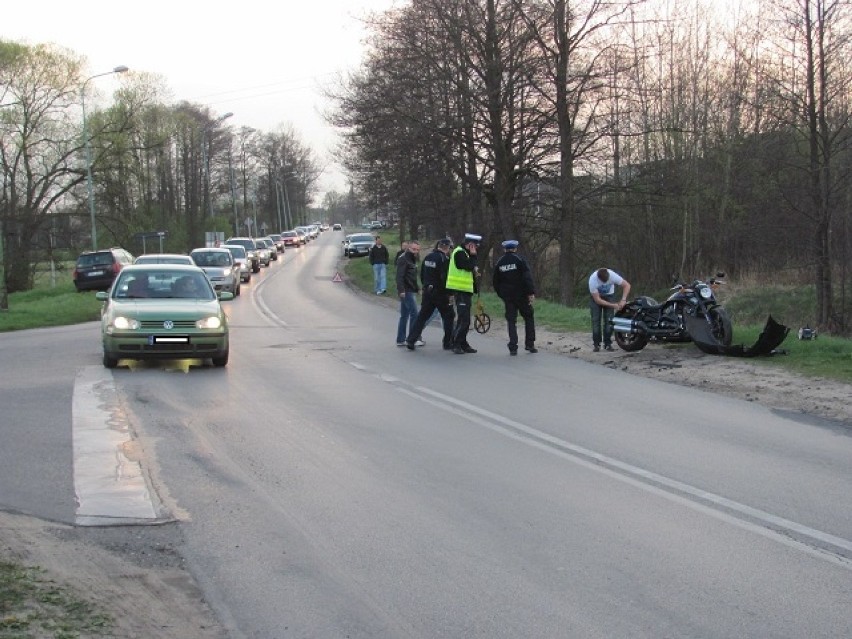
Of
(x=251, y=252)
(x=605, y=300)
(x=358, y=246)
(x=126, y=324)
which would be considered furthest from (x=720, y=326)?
(x=358, y=246)

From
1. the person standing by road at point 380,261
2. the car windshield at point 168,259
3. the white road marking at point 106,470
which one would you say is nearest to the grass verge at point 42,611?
the white road marking at point 106,470

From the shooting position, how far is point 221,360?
14.1m

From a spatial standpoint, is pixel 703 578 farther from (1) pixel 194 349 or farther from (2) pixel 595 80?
(2) pixel 595 80

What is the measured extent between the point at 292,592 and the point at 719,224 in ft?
116

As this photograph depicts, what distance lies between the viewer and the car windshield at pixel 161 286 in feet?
48.8

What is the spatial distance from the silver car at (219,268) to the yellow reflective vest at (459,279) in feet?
58.7

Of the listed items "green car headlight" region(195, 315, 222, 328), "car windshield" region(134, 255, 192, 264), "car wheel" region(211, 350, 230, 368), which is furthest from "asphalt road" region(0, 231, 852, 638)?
"car windshield" region(134, 255, 192, 264)

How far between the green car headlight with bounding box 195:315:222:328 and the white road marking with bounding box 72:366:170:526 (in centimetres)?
257

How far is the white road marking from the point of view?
20.8ft

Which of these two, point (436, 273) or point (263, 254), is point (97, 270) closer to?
point (263, 254)

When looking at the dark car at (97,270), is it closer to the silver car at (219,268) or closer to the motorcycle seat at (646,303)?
the silver car at (219,268)

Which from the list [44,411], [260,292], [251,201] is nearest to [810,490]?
[44,411]

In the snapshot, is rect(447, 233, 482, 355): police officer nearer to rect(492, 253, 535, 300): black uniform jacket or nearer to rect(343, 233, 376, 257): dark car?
rect(492, 253, 535, 300): black uniform jacket

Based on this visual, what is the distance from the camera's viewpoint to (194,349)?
13688 mm
